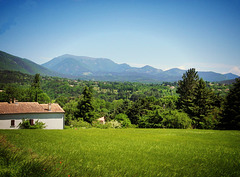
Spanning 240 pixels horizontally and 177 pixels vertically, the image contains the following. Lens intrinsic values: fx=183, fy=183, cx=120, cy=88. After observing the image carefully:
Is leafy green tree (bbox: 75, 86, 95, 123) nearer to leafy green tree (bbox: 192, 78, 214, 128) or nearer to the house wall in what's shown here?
the house wall

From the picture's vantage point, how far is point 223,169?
343 inches

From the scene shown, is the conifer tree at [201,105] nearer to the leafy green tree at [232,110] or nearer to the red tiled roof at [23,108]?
the leafy green tree at [232,110]

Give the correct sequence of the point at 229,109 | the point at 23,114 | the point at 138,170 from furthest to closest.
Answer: the point at 229,109 < the point at 23,114 < the point at 138,170

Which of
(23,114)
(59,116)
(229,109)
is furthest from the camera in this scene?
(229,109)

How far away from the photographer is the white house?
34.0 m

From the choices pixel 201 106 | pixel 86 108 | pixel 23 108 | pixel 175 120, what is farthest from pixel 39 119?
pixel 201 106

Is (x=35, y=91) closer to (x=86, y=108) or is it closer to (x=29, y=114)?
(x=86, y=108)

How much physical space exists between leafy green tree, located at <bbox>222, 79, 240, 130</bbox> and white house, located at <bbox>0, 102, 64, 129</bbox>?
36.3 meters

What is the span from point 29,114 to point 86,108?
60.1 ft

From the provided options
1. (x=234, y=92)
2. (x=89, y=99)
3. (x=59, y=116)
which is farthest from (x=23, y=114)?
(x=234, y=92)

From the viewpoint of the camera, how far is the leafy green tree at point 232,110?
39.6 metres

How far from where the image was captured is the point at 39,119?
118 ft

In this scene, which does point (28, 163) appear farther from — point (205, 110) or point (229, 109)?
point (205, 110)

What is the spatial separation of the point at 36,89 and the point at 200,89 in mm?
59170
